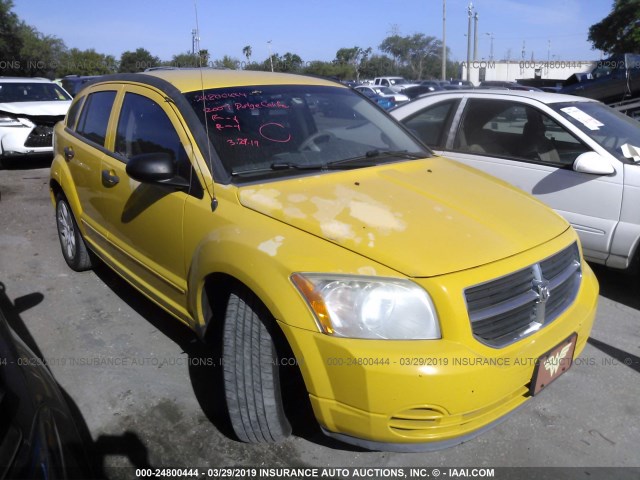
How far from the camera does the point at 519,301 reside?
2219 mm

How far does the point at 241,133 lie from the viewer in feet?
9.56

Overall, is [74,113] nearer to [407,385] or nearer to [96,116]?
[96,116]

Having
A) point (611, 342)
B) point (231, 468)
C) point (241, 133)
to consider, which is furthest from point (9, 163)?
point (611, 342)

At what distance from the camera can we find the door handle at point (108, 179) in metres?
3.40

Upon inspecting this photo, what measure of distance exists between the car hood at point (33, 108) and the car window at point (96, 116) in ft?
19.0

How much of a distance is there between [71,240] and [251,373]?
2976mm

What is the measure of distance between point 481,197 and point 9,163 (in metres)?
10.0

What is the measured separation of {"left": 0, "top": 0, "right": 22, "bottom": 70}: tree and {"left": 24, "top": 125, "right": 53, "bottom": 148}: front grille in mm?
32219

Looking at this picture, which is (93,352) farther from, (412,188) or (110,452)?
(412,188)

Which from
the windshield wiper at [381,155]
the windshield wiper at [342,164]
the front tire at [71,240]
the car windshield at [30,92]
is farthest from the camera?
the car windshield at [30,92]

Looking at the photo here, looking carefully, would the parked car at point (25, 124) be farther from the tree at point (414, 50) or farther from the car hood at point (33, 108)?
the tree at point (414, 50)

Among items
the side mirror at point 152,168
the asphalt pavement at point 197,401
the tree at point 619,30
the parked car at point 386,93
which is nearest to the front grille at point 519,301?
the asphalt pavement at point 197,401

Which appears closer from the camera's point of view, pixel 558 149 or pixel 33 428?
pixel 33 428

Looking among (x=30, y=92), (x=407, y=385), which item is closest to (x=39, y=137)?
(x=30, y=92)
